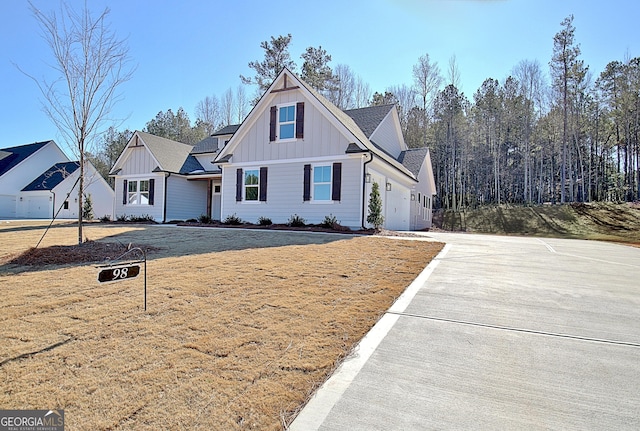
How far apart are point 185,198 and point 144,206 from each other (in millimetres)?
2349

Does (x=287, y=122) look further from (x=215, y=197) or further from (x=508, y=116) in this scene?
(x=508, y=116)

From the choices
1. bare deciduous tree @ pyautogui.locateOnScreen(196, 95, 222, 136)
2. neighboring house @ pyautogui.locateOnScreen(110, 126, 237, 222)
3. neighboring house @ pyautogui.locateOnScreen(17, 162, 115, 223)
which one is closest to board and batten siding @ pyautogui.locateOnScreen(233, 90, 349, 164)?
neighboring house @ pyautogui.locateOnScreen(110, 126, 237, 222)

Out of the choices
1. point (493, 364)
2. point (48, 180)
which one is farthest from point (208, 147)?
point (493, 364)

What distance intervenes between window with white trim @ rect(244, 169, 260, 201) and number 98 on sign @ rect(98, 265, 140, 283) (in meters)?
11.8

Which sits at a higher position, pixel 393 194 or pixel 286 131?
pixel 286 131

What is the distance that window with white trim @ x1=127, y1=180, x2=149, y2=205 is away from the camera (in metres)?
20.0

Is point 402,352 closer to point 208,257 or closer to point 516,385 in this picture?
point 516,385

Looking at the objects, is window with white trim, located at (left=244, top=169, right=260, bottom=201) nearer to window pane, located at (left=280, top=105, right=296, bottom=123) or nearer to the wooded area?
window pane, located at (left=280, top=105, right=296, bottom=123)

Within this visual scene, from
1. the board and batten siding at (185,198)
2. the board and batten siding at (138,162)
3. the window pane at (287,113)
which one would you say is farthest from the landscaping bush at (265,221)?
the board and batten siding at (138,162)

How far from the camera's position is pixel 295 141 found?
14.4 metres

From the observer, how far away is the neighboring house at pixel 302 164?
13.2 metres

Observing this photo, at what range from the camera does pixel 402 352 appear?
2.93 meters

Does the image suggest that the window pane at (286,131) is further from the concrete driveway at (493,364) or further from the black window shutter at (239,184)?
the concrete driveway at (493,364)

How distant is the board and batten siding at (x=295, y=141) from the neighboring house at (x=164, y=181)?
4.23 meters
